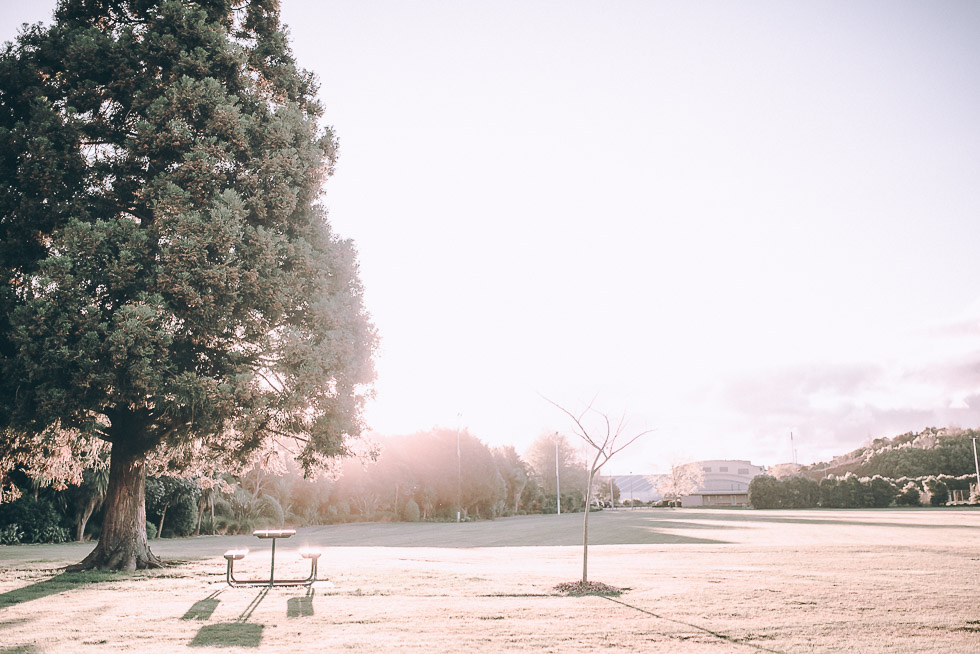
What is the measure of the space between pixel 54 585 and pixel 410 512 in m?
44.5

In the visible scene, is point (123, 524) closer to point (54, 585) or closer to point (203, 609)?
point (54, 585)

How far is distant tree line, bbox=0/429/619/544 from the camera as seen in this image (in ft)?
98.0

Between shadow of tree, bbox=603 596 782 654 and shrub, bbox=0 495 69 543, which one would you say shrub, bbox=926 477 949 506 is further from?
shrub, bbox=0 495 69 543

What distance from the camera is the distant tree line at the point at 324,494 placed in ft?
98.0

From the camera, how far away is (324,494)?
169 feet

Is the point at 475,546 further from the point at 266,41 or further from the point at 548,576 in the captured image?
the point at 266,41

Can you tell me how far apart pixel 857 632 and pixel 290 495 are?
1756 inches

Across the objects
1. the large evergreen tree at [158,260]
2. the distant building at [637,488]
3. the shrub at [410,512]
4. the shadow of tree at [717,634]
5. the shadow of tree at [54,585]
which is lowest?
the distant building at [637,488]

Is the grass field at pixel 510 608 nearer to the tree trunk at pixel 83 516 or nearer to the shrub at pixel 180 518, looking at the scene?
the tree trunk at pixel 83 516

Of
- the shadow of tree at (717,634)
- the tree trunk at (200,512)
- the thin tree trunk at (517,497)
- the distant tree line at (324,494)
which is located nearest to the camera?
the shadow of tree at (717,634)

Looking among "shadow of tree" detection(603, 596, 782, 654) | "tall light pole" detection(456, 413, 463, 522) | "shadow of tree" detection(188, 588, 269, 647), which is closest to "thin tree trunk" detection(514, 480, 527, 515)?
"tall light pole" detection(456, 413, 463, 522)

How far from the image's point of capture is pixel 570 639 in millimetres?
8555

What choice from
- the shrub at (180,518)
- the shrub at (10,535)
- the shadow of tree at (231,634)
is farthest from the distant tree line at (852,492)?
the shadow of tree at (231,634)

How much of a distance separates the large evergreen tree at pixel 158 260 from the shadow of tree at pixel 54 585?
148 centimetres
